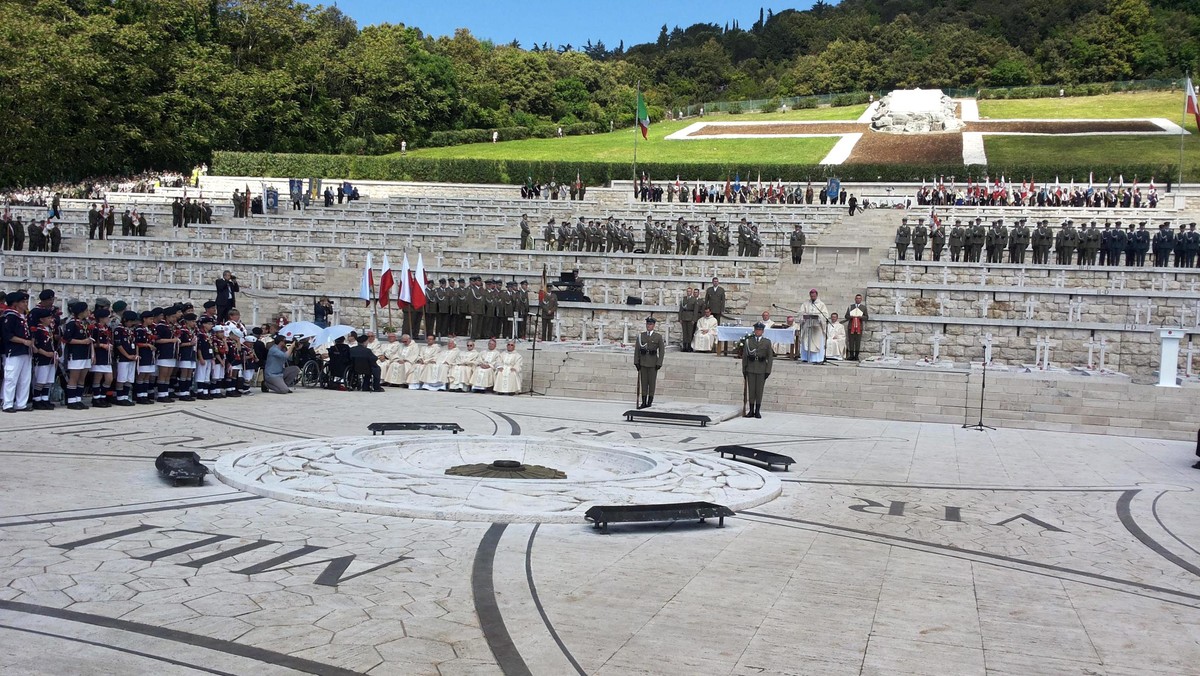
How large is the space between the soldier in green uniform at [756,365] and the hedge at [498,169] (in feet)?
117

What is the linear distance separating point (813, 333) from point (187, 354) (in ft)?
37.7

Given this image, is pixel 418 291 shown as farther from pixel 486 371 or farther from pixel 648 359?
pixel 648 359

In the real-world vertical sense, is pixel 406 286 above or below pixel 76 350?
above

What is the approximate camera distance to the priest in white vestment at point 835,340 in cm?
2252

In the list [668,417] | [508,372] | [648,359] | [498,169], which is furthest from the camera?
[498,169]

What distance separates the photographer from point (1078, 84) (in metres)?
87.2

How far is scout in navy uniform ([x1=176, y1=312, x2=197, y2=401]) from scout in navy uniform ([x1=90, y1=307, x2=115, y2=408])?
1248 mm

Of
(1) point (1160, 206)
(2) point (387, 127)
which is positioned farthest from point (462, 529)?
(2) point (387, 127)

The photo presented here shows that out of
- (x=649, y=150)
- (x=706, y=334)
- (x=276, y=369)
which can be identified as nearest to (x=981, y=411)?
(x=706, y=334)

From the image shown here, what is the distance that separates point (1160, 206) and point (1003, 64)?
5127 centimetres

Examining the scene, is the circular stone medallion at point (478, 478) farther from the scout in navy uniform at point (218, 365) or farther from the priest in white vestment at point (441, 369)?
the priest in white vestment at point (441, 369)

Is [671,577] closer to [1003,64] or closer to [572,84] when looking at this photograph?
[572,84]

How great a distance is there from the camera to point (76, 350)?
15.8 metres

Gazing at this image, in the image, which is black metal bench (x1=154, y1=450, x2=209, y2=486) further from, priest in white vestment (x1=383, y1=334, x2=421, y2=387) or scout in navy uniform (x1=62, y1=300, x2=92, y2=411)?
priest in white vestment (x1=383, y1=334, x2=421, y2=387)
